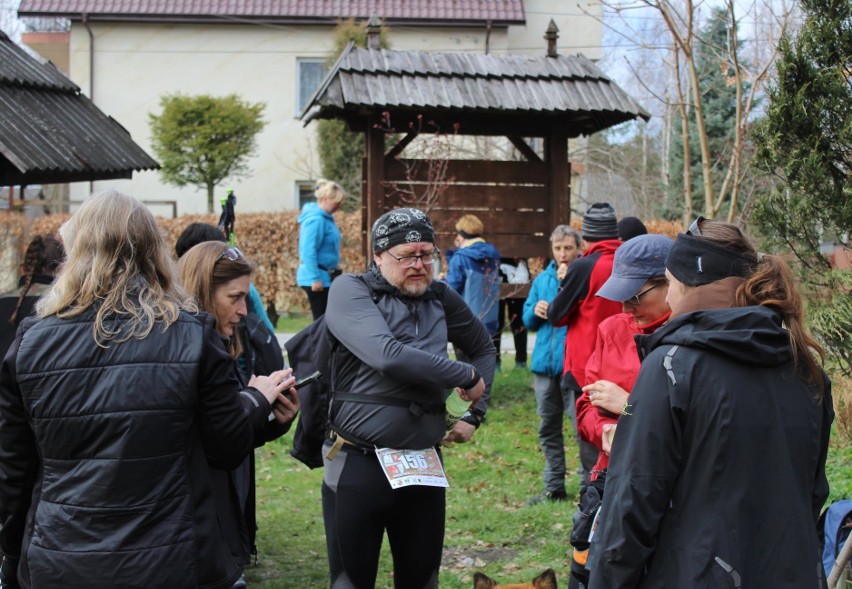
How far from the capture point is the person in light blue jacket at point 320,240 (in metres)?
10.4

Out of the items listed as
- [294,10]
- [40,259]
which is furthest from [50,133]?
[294,10]

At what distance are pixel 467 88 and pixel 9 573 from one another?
8.03 meters

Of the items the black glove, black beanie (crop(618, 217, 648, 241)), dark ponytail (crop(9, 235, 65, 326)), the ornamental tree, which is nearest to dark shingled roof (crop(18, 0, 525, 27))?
the ornamental tree

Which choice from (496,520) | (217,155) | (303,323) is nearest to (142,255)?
(496,520)

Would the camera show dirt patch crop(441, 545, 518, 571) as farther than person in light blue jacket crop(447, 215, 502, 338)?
No

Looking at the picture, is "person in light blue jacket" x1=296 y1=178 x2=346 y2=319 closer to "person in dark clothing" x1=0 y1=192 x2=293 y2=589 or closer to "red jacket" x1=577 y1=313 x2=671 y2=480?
"red jacket" x1=577 y1=313 x2=671 y2=480

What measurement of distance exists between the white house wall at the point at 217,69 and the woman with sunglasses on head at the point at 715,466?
25.0 m

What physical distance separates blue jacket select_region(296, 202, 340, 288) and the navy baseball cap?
271 inches

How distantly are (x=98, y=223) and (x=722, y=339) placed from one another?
75.4 inches

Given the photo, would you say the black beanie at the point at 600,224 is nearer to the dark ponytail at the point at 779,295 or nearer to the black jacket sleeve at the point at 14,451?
the dark ponytail at the point at 779,295

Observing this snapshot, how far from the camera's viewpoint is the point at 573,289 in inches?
244

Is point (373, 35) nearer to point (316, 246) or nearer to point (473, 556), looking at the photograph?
point (316, 246)

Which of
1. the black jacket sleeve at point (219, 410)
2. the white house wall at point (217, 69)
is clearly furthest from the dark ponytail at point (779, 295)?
the white house wall at point (217, 69)

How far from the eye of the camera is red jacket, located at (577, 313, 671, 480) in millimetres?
3848
